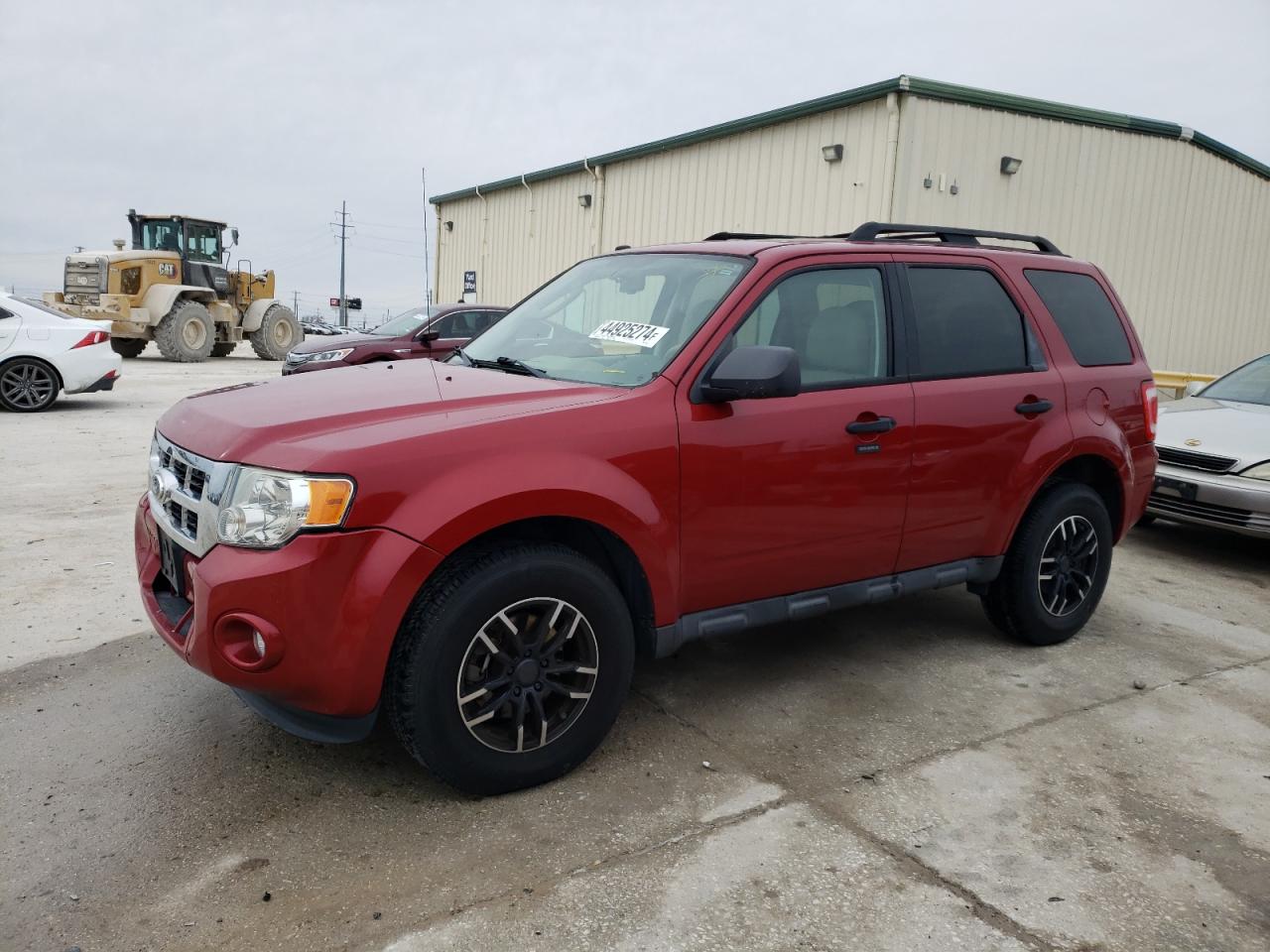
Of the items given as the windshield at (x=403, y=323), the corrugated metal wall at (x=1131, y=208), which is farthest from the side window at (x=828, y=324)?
the windshield at (x=403, y=323)

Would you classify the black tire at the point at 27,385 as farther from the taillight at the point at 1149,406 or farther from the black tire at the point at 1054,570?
the taillight at the point at 1149,406

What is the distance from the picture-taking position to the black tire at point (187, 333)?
2036 centimetres

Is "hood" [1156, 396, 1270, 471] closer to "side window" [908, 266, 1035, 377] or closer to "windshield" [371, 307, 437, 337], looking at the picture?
"side window" [908, 266, 1035, 377]

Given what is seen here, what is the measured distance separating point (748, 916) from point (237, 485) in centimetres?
176

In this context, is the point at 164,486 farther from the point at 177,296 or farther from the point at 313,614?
the point at 177,296

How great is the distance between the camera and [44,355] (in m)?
11.4

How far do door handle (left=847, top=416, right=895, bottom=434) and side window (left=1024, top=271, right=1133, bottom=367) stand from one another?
1276mm

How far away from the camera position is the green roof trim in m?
12.2

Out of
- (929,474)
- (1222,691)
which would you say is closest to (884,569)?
(929,474)

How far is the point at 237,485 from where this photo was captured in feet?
8.80

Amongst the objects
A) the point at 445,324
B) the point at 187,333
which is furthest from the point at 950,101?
the point at 187,333

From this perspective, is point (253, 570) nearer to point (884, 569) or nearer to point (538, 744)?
point (538, 744)

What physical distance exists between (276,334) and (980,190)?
16.7 m

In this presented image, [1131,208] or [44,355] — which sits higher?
[1131,208]
